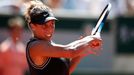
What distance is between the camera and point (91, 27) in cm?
1002

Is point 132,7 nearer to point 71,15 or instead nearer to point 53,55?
point 71,15

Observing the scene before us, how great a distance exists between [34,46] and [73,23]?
526cm

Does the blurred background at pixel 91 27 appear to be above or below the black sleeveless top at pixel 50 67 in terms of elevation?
below

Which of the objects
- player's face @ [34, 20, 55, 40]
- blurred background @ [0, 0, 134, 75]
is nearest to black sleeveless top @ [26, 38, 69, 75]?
player's face @ [34, 20, 55, 40]

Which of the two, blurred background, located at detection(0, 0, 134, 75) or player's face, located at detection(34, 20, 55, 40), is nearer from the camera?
player's face, located at detection(34, 20, 55, 40)

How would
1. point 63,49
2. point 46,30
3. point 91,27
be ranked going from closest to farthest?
point 63,49 → point 46,30 → point 91,27

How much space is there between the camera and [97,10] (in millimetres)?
10414

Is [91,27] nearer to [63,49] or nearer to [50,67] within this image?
[50,67]

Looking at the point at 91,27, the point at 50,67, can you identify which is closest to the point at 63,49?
the point at 50,67

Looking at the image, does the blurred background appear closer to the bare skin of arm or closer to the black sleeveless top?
the black sleeveless top

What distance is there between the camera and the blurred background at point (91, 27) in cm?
995

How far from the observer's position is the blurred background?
32.7ft

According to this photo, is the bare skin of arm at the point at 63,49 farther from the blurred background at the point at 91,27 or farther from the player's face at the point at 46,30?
the blurred background at the point at 91,27

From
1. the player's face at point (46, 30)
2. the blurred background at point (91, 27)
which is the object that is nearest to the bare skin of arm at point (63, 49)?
the player's face at point (46, 30)
